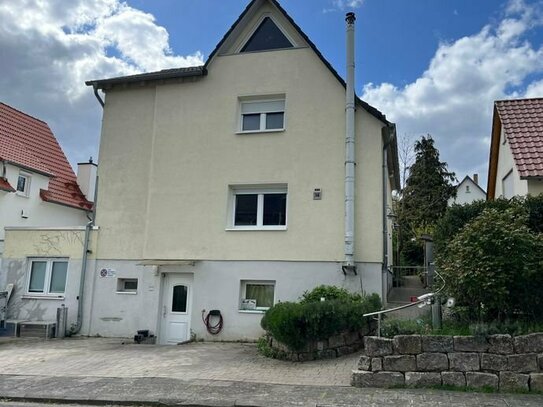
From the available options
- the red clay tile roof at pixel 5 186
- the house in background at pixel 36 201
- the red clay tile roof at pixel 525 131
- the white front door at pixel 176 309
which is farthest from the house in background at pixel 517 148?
the red clay tile roof at pixel 5 186

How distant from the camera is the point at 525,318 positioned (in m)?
8.85

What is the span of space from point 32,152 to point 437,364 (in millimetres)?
19759

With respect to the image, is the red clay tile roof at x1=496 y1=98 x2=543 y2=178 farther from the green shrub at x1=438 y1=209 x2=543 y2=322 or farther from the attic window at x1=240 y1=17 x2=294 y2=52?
the attic window at x1=240 y1=17 x2=294 y2=52

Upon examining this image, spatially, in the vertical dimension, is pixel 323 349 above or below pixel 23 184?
below

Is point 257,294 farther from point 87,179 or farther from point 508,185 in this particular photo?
point 87,179

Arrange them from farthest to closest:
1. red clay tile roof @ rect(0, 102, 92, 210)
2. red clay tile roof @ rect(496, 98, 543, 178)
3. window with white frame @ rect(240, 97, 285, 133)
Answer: red clay tile roof @ rect(0, 102, 92, 210) < window with white frame @ rect(240, 97, 285, 133) < red clay tile roof @ rect(496, 98, 543, 178)

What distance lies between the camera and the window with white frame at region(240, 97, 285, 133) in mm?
15133

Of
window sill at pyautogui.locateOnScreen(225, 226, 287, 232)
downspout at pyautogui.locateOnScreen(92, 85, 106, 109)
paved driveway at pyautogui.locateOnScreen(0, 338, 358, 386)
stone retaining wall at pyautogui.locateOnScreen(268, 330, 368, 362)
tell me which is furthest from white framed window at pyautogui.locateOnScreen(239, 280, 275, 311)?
downspout at pyautogui.locateOnScreen(92, 85, 106, 109)

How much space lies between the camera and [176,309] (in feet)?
49.0

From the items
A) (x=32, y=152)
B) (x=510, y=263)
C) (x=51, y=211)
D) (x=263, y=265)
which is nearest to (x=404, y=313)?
(x=263, y=265)

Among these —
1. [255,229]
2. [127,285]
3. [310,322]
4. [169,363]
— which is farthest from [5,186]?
[310,322]

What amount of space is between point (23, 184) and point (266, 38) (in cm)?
1212

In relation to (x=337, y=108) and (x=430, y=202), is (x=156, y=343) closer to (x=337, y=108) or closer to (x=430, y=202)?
(x=337, y=108)

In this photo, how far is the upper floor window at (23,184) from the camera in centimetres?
2042
